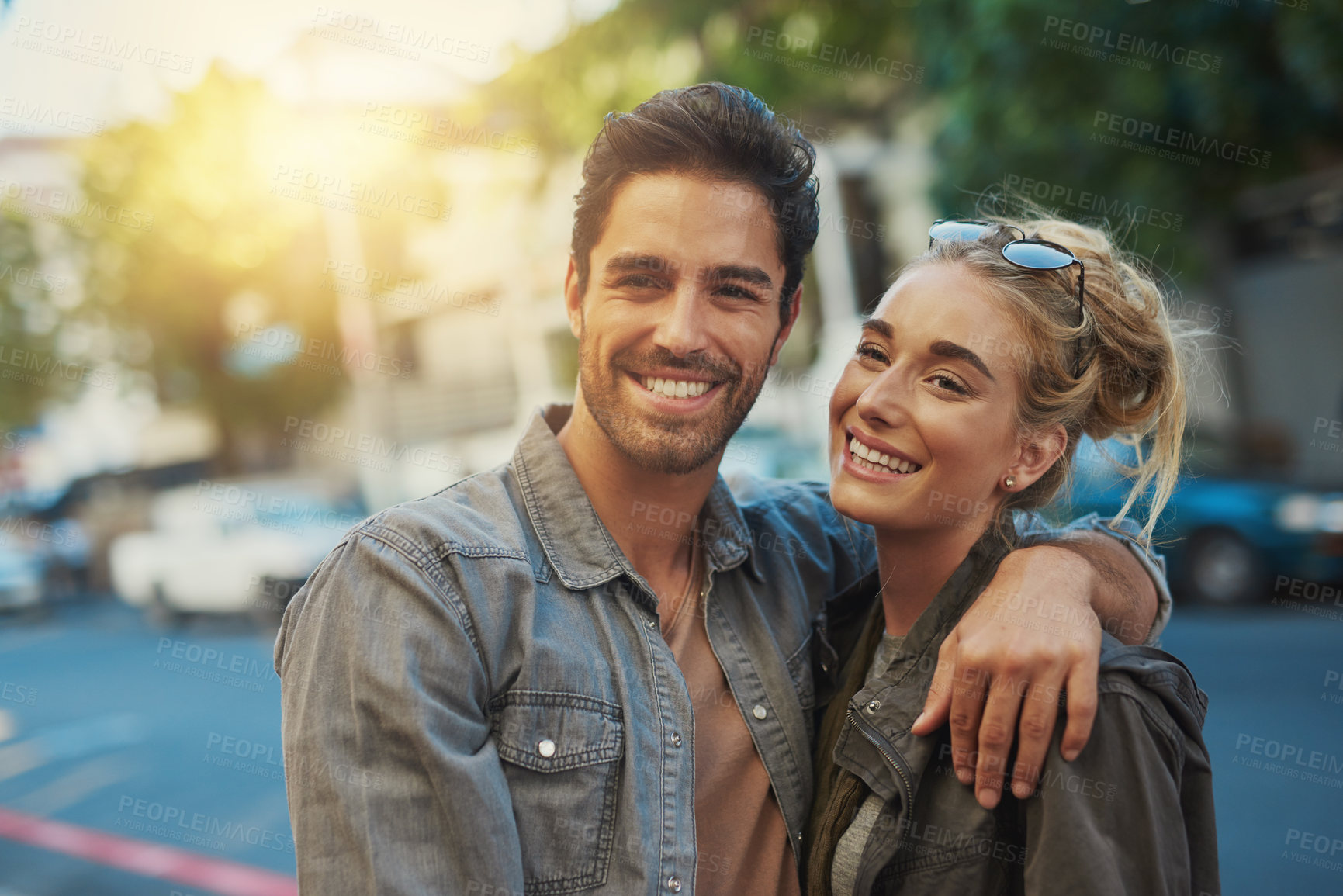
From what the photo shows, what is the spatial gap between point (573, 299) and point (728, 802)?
4.27 ft

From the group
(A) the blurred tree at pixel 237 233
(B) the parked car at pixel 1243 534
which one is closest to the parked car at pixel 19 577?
(A) the blurred tree at pixel 237 233

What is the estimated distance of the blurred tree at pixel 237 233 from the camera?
14.8 meters

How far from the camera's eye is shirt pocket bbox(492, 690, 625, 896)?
5.96 feet

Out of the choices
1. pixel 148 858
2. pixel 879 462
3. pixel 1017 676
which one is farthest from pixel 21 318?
pixel 1017 676

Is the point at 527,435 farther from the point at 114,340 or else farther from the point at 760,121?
the point at 114,340

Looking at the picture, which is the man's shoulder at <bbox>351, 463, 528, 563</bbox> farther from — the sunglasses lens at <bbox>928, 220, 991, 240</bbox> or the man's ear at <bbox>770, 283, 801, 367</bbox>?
the sunglasses lens at <bbox>928, 220, 991, 240</bbox>

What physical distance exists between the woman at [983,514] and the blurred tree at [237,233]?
12.2 metres

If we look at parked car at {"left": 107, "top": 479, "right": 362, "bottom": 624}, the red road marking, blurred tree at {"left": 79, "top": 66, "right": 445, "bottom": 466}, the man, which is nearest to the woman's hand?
the man

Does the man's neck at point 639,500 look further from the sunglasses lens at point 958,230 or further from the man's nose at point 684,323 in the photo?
the sunglasses lens at point 958,230

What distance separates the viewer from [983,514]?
228 centimetres

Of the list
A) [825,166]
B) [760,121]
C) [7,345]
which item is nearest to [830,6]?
[825,166]

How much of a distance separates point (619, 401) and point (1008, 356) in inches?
34.3

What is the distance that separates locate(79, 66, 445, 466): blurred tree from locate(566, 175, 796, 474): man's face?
11.8m

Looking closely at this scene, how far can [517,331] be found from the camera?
20688 mm
